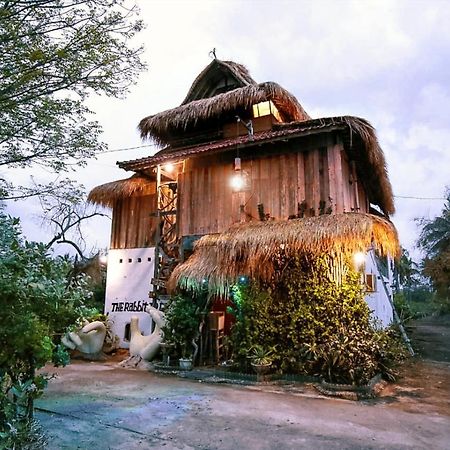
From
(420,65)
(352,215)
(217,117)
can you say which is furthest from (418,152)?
(352,215)

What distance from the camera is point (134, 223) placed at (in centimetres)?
1102

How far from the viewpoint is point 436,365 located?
841 cm

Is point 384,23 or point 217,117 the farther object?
point 217,117

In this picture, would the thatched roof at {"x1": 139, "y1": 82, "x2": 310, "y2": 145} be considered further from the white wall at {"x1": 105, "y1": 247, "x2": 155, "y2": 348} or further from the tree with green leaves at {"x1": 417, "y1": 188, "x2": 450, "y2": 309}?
the tree with green leaves at {"x1": 417, "y1": 188, "x2": 450, "y2": 309}

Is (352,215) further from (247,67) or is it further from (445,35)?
(247,67)

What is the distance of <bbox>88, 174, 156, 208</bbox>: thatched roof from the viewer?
10.9 meters

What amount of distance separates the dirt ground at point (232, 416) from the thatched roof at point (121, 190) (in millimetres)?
5635

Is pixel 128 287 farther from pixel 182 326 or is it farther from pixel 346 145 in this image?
pixel 346 145

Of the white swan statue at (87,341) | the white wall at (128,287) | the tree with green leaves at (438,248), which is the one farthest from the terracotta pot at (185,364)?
the tree with green leaves at (438,248)

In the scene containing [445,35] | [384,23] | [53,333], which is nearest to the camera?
[53,333]

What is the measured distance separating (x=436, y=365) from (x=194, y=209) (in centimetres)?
700

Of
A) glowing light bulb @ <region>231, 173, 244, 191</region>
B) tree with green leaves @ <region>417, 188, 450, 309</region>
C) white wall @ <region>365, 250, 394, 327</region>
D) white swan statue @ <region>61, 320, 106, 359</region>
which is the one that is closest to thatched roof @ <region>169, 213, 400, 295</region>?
glowing light bulb @ <region>231, 173, 244, 191</region>

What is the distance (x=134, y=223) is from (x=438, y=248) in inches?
652

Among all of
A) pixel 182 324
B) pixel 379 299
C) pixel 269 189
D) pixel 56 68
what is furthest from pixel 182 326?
pixel 379 299
